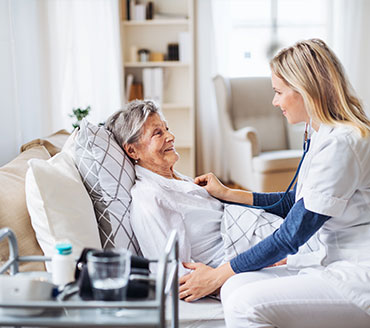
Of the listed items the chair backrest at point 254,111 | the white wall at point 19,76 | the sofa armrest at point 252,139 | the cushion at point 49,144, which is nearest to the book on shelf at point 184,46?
the chair backrest at point 254,111

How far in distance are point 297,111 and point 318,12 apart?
13.4 feet

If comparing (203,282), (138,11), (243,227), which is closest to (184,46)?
(138,11)

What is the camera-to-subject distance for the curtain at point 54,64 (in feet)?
7.60

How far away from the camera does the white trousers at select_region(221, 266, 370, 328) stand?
4.12 feet

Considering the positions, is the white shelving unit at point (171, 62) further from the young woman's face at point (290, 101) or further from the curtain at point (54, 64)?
the young woman's face at point (290, 101)

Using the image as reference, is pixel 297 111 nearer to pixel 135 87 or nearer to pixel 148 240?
pixel 148 240

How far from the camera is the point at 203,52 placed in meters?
5.02

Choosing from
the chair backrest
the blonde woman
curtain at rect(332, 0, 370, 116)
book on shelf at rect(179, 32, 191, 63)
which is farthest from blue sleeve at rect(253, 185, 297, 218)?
curtain at rect(332, 0, 370, 116)

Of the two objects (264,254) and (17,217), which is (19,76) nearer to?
(17,217)

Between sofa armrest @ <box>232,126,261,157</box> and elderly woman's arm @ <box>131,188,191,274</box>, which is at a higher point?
elderly woman's arm @ <box>131,188,191,274</box>

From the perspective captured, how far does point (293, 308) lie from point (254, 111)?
336 centimetres

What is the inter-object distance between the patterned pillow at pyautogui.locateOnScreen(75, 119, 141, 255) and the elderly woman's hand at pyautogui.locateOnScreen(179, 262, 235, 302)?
0.70 feet

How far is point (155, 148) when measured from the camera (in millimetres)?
1786

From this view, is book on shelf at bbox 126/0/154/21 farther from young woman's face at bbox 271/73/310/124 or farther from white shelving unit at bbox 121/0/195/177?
young woman's face at bbox 271/73/310/124
